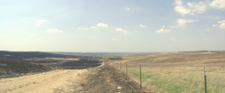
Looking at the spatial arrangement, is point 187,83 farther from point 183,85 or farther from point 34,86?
point 34,86

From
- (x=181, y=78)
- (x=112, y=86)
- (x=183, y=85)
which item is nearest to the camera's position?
(x=183, y=85)

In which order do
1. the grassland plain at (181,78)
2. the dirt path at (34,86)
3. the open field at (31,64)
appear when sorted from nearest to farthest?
the grassland plain at (181,78), the dirt path at (34,86), the open field at (31,64)

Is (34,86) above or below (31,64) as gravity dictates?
below

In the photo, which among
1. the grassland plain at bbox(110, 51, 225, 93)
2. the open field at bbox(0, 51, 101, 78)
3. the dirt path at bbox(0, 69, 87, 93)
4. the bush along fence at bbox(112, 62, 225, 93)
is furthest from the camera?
the open field at bbox(0, 51, 101, 78)

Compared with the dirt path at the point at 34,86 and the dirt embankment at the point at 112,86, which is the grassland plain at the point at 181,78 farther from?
the dirt path at the point at 34,86

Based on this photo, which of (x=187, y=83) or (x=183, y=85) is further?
(x=187, y=83)

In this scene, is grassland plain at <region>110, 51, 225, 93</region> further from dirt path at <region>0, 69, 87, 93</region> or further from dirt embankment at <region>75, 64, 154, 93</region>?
dirt path at <region>0, 69, 87, 93</region>

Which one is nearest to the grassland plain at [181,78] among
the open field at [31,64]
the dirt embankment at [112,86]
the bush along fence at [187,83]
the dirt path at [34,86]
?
the bush along fence at [187,83]

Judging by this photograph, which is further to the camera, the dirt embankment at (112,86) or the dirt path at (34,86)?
the dirt path at (34,86)

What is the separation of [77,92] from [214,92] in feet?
31.9

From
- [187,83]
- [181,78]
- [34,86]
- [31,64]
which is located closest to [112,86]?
[187,83]

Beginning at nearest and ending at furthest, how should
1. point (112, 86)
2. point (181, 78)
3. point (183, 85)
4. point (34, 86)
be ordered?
point (183, 85), point (112, 86), point (181, 78), point (34, 86)

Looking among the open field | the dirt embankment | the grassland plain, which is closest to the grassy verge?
the grassland plain

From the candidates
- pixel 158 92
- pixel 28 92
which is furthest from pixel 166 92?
pixel 28 92
